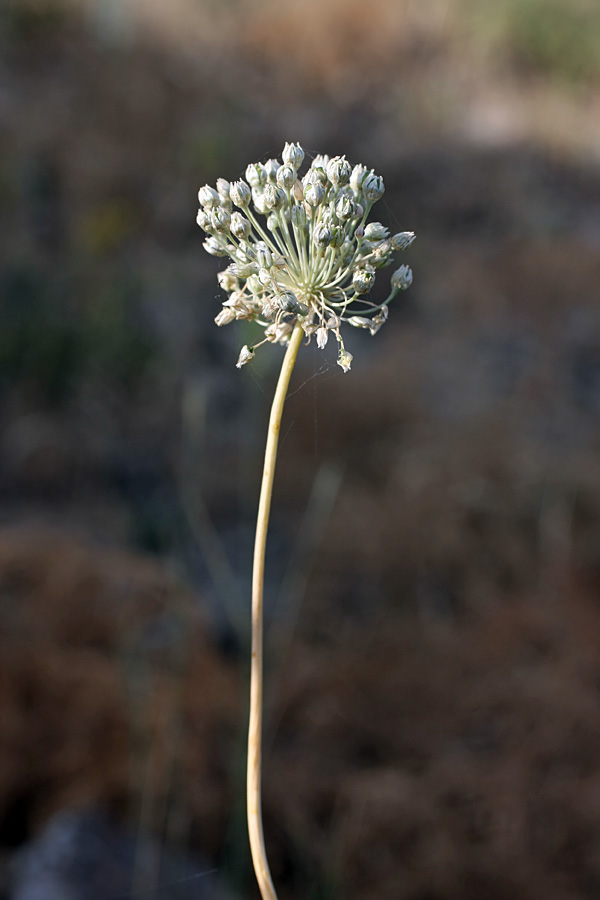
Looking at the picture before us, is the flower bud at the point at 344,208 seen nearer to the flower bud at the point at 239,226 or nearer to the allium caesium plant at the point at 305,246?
the allium caesium plant at the point at 305,246

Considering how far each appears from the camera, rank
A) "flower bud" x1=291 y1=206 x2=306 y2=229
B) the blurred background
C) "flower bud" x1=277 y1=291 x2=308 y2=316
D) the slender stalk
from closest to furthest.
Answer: the slender stalk < "flower bud" x1=277 y1=291 x2=308 y2=316 < "flower bud" x1=291 y1=206 x2=306 y2=229 < the blurred background

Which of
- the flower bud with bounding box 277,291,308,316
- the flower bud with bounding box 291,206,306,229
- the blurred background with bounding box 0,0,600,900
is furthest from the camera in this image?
the blurred background with bounding box 0,0,600,900

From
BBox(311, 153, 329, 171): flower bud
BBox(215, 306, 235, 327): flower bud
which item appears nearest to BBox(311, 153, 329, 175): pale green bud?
BBox(311, 153, 329, 171): flower bud

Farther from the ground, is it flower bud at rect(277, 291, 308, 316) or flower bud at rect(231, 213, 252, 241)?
flower bud at rect(231, 213, 252, 241)

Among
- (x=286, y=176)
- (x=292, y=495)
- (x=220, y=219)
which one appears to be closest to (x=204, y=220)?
(x=220, y=219)

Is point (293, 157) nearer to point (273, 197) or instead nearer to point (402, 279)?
point (273, 197)

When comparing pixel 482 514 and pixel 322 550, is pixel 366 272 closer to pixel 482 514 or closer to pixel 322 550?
pixel 322 550

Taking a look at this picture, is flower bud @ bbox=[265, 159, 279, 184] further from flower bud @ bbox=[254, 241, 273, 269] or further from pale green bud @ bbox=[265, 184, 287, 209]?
flower bud @ bbox=[254, 241, 273, 269]

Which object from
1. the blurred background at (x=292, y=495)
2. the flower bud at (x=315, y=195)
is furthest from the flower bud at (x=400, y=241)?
the blurred background at (x=292, y=495)
